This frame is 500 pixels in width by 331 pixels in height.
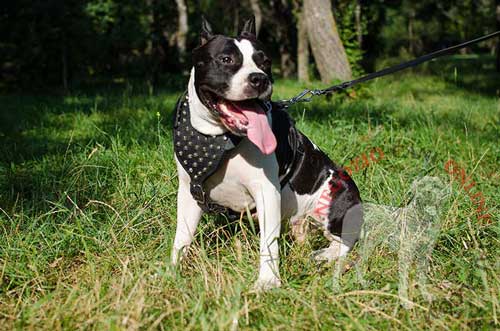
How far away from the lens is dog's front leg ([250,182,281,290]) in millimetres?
2318

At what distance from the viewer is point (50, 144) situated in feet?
16.0

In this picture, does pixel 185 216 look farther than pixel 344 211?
No

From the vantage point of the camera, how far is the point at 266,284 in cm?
224

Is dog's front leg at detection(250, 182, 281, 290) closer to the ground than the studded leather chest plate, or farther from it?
closer to the ground

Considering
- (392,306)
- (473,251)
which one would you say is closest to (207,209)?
(392,306)

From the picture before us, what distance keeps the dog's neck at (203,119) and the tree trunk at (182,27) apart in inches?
514

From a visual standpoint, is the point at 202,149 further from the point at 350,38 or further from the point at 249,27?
the point at 350,38

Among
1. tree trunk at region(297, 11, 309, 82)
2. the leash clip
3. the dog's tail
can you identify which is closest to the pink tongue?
the leash clip

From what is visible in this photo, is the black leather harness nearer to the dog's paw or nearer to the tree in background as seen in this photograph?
the dog's paw

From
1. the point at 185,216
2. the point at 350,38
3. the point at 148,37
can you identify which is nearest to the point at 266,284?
the point at 185,216

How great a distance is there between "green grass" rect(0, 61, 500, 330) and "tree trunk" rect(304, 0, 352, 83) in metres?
3.45

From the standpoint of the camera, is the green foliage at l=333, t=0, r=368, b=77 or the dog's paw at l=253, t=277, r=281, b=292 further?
the green foliage at l=333, t=0, r=368, b=77

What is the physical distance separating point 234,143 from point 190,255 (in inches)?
23.5

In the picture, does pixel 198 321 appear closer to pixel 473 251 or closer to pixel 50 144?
pixel 473 251
